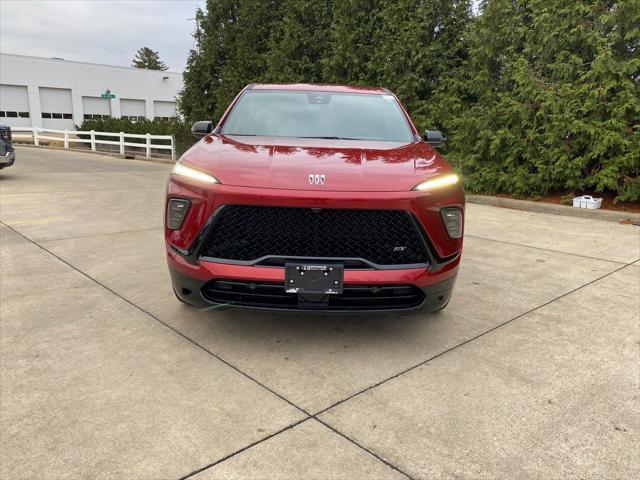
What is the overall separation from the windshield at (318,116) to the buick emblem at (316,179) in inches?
40.6

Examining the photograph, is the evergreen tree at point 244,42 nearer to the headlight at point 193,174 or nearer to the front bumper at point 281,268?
the headlight at point 193,174

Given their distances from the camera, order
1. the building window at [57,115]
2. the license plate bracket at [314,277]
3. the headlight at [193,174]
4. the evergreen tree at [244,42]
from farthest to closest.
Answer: the building window at [57,115] → the evergreen tree at [244,42] → the headlight at [193,174] → the license plate bracket at [314,277]

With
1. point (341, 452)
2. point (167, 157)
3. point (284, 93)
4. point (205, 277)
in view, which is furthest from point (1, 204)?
point (167, 157)

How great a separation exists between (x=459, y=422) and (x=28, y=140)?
33.3 metres

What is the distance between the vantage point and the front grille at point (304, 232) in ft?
8.40

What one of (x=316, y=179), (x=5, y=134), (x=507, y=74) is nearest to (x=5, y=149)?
(x=5, y=134)

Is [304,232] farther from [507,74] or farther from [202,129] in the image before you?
[507,74]

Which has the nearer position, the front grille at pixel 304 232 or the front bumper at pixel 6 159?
the front grille at pixel 304 232

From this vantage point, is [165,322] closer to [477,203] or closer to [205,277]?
[205,277]

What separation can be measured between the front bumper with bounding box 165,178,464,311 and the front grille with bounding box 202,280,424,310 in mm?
20

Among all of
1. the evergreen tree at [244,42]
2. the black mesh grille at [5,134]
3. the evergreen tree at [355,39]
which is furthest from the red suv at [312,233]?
the evergreen tree at [244,42]

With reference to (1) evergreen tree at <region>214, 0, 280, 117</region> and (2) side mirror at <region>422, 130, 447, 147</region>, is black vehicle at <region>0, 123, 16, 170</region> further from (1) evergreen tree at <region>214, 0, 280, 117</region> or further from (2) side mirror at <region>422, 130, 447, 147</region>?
(2) side mirror at <region>422, 130, 447, 147</region>

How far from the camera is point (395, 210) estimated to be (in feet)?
8.46

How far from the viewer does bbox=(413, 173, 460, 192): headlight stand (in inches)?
106
